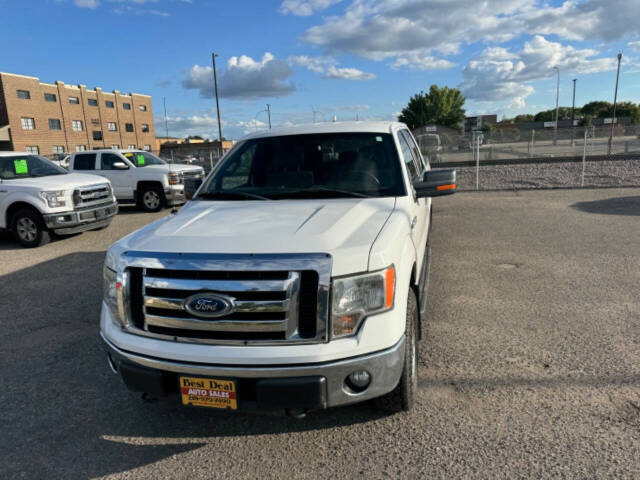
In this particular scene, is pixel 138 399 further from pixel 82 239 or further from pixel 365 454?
pixel 82 239

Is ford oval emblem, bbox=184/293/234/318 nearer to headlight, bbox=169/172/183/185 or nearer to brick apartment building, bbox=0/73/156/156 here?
headlight, bbox=169/172/183/185

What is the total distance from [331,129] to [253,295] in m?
2.41

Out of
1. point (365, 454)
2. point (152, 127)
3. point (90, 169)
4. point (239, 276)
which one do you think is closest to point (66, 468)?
point (239, 276)

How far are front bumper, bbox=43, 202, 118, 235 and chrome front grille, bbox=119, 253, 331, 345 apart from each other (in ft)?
23.8

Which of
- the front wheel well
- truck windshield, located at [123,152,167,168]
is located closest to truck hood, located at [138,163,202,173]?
truck windshield, located at [123,152,167,168]

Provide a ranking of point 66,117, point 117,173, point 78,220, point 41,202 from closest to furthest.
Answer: point 41,202 → point 78,220 → point 117,173 → point 66,117

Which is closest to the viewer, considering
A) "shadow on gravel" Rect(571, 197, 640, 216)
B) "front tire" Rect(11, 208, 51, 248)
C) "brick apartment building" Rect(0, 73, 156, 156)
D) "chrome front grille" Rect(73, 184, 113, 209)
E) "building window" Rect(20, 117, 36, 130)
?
"front tire" Rect(11, 208, 51, 248)

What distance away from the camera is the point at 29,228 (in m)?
8.73

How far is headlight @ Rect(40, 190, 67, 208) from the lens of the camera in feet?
27.8

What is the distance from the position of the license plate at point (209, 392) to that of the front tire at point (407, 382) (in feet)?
3.17

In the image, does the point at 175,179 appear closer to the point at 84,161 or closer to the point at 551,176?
the point at 84,161

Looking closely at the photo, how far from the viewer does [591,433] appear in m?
2.71

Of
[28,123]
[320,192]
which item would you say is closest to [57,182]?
[320,192]

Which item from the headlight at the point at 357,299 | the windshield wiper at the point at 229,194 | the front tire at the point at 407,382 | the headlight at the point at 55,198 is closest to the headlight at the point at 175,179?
the headlight at the point at 55,198
